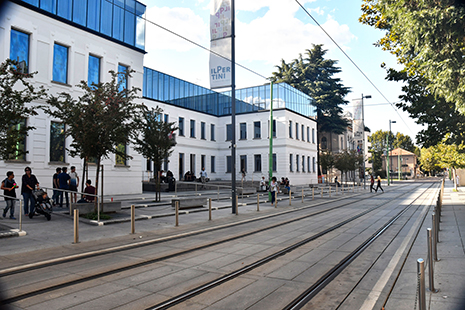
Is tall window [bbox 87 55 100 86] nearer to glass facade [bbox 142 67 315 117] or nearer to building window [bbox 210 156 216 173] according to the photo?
glass facade [bbox 142 67 315 117]

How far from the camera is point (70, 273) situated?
20.7 ft

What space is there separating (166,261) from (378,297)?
4153 mm

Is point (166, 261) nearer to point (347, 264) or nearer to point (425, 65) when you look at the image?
point (347, 264)

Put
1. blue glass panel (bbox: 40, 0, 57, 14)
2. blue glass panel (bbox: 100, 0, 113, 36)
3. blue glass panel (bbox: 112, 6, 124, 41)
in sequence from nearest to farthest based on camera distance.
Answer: blue glass panel (bbox: 40, 0, 57, 14), blue glass panel (bbox: 100, 0, 113, 36), blue glass panel (bbox: 112, 6, 124, 41)

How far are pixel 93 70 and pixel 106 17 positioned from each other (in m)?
4.08

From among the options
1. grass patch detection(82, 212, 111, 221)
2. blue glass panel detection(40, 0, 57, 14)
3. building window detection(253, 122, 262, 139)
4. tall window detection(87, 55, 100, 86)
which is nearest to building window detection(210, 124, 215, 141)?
building window detection(253, 122, 262, 139)

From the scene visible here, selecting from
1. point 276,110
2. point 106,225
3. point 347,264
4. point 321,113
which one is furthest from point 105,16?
point 321,113

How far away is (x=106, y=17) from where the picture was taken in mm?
24734

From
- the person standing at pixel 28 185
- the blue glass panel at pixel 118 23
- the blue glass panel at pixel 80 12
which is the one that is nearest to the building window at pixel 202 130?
the blue glass panel at pixel 118 23

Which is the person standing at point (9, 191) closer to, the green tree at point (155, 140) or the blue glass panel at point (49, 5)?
the green tree at point (155, 140)

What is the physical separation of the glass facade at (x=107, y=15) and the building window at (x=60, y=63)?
2020 millimetres

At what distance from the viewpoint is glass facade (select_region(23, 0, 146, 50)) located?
21766mm

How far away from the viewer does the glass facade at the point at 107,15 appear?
2177 cm

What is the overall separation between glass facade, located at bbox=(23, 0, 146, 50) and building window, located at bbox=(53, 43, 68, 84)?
2.02 metres
